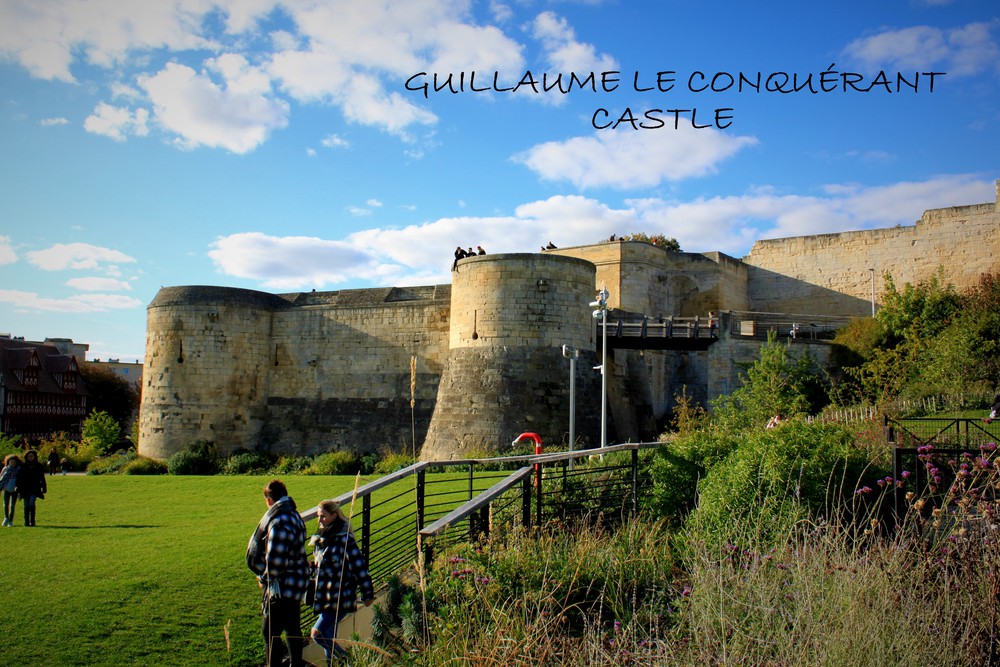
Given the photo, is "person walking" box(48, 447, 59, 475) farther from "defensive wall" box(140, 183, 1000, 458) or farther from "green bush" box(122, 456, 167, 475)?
"defensive wall" box(140, 183, 1000, 458)

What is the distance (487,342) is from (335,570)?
15.9 m

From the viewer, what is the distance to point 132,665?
6371 millimetres

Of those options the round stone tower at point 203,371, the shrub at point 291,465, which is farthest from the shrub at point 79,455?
the shrub at point 291,465

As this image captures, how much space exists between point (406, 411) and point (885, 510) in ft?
56.0

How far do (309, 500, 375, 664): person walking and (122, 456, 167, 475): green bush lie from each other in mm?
21169

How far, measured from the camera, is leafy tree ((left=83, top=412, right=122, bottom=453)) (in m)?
31.0

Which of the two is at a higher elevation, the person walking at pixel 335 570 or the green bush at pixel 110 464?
the person walking at pixel 335 570

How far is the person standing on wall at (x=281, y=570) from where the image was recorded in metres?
5.84

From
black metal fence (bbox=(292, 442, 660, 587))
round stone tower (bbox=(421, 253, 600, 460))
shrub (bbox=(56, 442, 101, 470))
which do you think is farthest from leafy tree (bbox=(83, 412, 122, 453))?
black metal fence (bbox=(292, 442, 660, 587))

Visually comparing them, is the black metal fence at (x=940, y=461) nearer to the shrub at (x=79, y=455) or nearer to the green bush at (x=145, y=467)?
the green bush at (x=145, y=467)

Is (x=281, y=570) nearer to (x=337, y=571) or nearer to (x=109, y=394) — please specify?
(x=337, y=571)

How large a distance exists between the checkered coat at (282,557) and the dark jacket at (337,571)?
14 cm

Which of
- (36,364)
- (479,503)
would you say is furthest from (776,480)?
(36,364)

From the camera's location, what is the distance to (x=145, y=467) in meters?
25.1
